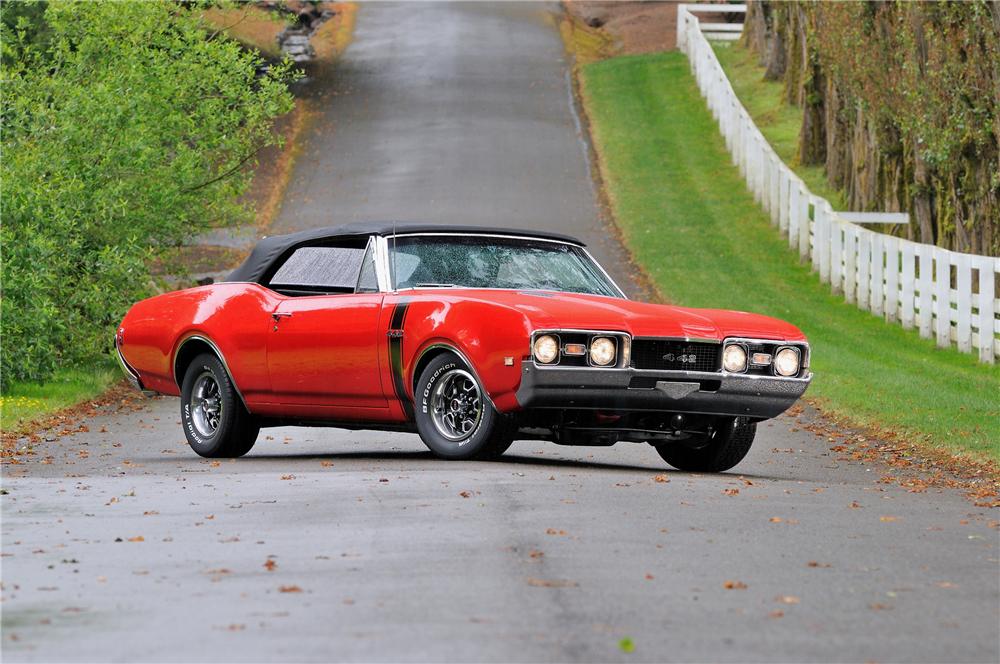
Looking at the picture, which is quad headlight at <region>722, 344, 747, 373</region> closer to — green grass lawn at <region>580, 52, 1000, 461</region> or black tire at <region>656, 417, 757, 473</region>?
black tire at <region>656, 417, 757, 473</region>

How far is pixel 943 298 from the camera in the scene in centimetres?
2420

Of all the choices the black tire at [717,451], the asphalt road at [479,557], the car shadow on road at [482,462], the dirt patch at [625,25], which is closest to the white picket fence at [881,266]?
the asphalt road at [479,557]

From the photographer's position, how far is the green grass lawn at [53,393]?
55.2 feet

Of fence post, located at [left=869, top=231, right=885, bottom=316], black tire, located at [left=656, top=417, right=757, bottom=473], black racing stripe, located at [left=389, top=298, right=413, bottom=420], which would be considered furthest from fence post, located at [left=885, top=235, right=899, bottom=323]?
black racing stripe, located at [left=389, top=298, right=413, bottom=420]

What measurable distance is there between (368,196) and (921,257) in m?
16.7

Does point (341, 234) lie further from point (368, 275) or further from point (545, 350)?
point (545, 350)

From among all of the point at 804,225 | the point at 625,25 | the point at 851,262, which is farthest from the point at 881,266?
the point at 625,25

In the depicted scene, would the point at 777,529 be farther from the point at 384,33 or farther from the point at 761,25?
the point at 384,33

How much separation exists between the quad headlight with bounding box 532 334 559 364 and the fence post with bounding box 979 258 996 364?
12592 mm

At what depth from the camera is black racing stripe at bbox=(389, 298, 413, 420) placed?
38.3 ft

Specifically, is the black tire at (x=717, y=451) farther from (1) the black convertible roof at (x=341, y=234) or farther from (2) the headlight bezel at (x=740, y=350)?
(1) the black convertible roof at (x=341, y=234)

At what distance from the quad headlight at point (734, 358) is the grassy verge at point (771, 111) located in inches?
1096

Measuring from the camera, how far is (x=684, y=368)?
11.1 m

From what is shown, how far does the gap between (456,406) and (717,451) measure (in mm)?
1915
